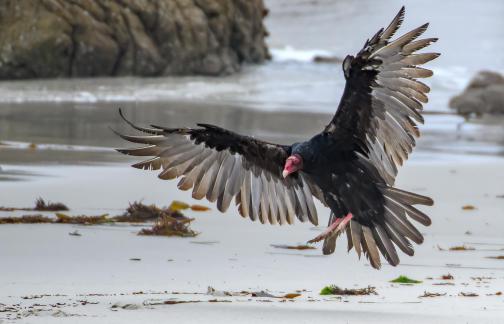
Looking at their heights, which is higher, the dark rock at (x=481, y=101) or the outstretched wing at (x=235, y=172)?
the dark rock at (x=481, y=101)

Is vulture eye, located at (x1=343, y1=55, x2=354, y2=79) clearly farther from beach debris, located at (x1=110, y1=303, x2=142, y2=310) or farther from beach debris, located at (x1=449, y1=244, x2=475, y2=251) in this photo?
beach debris, located at (x1=110, y1=303, x2=142, y2=310)

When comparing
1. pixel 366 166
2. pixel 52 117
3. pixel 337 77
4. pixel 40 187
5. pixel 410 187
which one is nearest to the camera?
pixel 366 166

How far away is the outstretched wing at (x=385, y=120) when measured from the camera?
18.9 feet

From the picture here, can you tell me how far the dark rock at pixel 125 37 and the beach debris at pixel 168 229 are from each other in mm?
10253

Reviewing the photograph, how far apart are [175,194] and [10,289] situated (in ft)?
10.9

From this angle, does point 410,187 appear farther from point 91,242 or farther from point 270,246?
point 91,242

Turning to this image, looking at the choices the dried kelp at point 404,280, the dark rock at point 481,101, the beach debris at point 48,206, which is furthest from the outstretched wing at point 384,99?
the dark rock at point 481,101

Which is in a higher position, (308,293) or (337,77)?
(337,77)

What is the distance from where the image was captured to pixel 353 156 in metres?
6.04

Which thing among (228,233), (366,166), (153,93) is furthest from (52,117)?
(366,166)

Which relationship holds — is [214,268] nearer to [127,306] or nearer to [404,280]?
[404,280]

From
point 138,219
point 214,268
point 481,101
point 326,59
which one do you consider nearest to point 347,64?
point 214,268

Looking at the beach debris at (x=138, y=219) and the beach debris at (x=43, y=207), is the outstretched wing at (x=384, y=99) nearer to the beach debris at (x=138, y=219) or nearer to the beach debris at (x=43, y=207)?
the beach debris at (x=138, y=219)

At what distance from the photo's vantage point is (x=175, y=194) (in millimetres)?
8461
